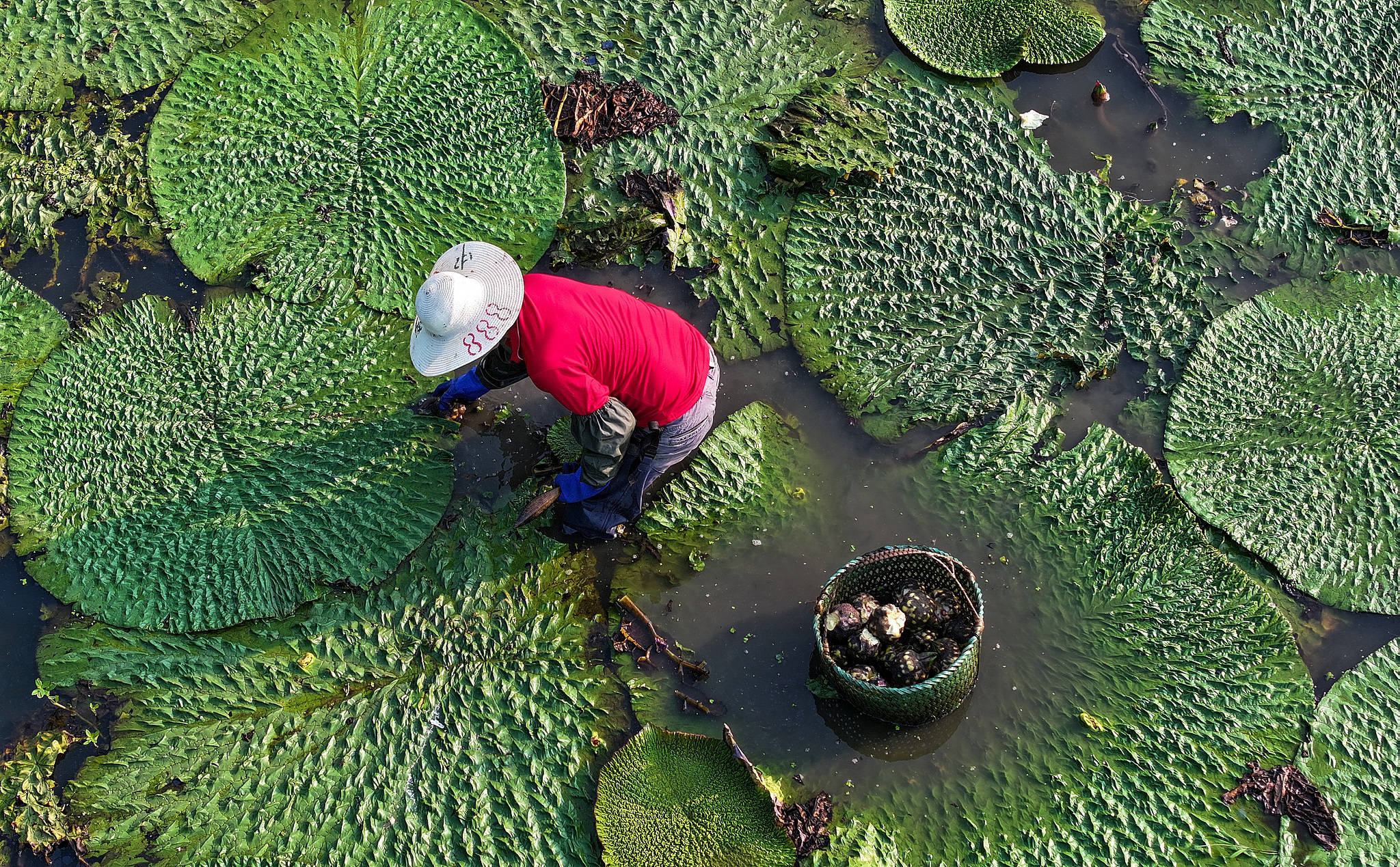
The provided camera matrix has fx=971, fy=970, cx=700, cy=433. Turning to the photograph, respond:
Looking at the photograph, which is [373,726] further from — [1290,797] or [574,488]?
[1290,797]

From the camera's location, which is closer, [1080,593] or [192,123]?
[1080,593]

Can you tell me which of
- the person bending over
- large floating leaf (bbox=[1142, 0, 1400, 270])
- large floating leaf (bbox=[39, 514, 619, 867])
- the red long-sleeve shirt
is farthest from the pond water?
the red long-sleeve shirt

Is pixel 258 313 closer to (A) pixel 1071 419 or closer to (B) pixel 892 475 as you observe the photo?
(B) pixel 892 475

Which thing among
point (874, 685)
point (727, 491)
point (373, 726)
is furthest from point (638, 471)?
point (373, 726)

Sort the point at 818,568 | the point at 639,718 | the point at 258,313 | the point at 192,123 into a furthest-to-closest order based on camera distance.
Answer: the point at 192,123 < the point at 258,313 < the point at 818,568 < the point at 639,718

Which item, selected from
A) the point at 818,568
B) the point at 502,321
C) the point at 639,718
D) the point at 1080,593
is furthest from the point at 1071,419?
the point at 502,321

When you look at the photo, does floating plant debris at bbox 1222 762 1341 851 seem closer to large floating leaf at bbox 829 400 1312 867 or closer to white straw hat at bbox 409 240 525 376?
large floating leaf at bbox 829 400 1312 867
